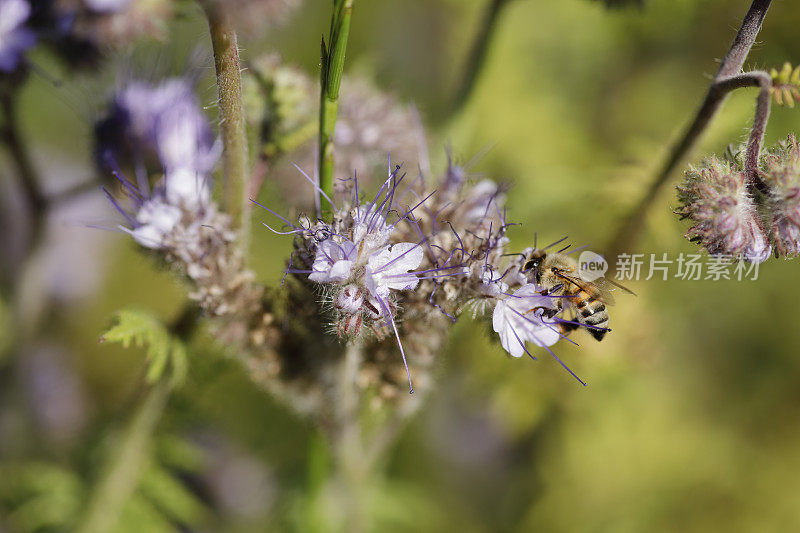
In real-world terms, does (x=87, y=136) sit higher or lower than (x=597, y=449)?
lower

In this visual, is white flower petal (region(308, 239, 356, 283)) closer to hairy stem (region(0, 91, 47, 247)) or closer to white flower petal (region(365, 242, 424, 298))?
white flower petal (region(365, 242, 424, 298))

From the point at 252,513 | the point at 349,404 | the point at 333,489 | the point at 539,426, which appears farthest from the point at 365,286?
the point at 252,513

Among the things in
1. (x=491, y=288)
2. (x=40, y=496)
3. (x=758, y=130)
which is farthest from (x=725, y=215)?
(x=40, y=496)

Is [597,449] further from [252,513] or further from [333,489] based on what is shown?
[252,513]

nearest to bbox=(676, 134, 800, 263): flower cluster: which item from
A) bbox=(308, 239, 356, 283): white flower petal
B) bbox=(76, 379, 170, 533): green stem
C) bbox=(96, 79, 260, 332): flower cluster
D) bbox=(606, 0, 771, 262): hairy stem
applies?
bbox=(606, 0, 771, 262): hairy stem

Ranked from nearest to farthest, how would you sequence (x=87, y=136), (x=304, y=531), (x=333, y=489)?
(x=87, y=136) < (x=304, y=531) < (x=333, y=489)

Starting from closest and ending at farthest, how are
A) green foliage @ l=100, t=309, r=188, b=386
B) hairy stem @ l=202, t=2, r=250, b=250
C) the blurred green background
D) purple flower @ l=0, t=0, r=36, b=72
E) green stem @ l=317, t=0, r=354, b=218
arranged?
1. green stem @ l=317, t=0, r=354, b=218
2. hairy stem @ l=202, t=2, r=250, b=250
3. green foliage @ l=100, t=309, r=188, b=386
4. purple flower @ l=0, t=0, r=36, b=72
5. the blurred green background
